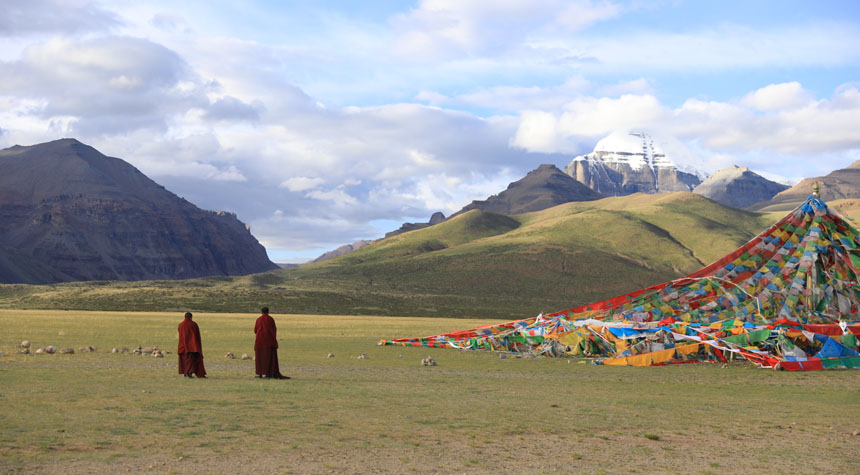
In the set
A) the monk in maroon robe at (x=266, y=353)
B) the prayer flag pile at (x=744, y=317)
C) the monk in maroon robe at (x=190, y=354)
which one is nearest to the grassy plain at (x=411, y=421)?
the monk in maroon robe at (x=266, y=353)

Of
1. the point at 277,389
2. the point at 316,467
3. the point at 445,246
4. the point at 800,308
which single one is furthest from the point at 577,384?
the point at 445,246

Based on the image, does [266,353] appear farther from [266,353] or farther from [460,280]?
[460,280]

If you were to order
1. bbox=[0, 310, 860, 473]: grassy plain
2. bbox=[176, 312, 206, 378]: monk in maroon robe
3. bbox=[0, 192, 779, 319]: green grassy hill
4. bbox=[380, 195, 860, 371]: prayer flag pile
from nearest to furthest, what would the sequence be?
bbox=[0, 310, 860, 473]: grassy plain, bbox=[176, 312, 206, 378]: monk in maroon robe, bbox=[380, 195, 860, 371]: prayer flag pile, bbox=[0, 192, 779, 319]: green grassy hill

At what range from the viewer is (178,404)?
14.0 m

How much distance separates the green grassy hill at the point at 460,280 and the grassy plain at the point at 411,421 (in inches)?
2902

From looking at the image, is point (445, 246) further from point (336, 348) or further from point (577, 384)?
point (577, 384)

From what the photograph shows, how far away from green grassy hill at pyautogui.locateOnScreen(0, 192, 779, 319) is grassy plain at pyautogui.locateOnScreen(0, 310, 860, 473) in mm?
73699

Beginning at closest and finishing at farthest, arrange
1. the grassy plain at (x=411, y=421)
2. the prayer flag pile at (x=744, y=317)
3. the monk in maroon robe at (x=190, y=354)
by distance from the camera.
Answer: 1. the grassy plain at (x=411, y=421)
2. the monk in maroon robe at (x=190, y=354)
3. the prayer flag pile at (x=744, y=317)

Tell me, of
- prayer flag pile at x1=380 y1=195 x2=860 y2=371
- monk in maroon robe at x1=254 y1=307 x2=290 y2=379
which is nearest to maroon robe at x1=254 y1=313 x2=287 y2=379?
monk in maroon robe at x1=254 y1=307 x2=290 y2=379

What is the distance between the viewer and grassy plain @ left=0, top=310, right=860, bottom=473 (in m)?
10.0

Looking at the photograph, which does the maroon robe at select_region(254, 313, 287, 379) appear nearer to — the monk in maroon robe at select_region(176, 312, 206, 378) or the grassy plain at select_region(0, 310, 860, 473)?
the grassy plain at select_region(0, 310, 860, 473)

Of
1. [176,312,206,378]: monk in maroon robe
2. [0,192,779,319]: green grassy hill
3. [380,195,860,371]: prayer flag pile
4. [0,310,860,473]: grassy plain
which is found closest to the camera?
[0,310,860,473]: grassy plain

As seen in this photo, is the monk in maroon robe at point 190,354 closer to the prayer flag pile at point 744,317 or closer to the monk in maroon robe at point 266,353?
the monk in maroon robe at point 266,353

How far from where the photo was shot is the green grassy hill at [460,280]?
99312 millimetres
